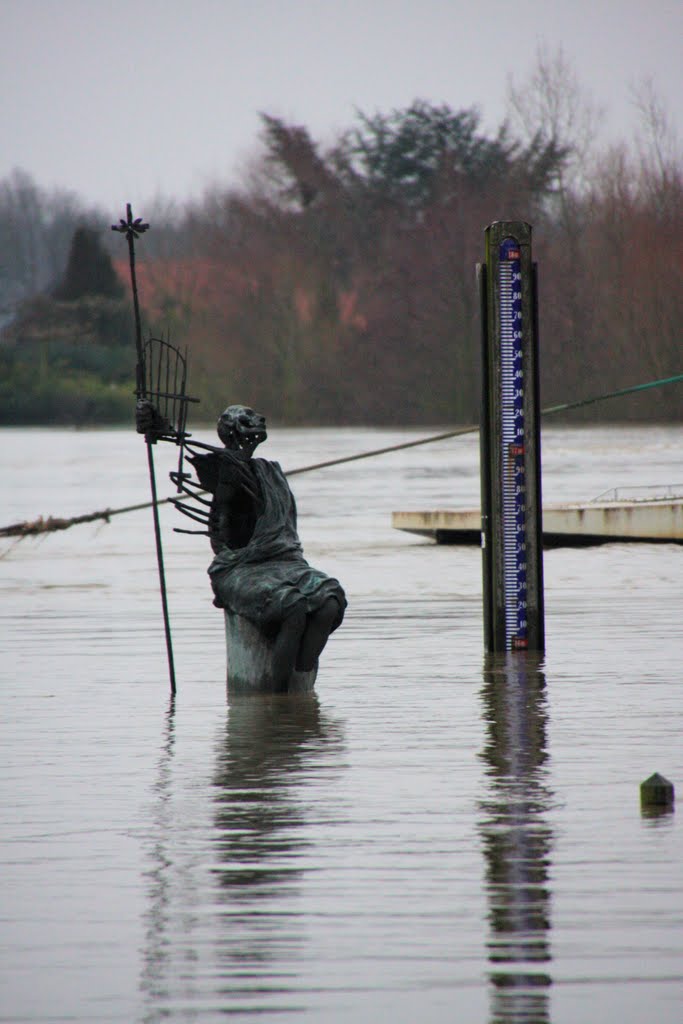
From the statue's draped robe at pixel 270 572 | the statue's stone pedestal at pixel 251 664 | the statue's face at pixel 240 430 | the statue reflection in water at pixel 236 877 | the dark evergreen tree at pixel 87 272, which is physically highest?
the dark evergreen tree at pixel 87 272

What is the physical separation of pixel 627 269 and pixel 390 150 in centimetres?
1219

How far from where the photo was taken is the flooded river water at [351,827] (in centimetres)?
552

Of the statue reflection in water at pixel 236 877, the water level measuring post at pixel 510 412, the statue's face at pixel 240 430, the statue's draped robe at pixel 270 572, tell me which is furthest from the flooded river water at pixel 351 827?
the statue's face at pixel 240 430

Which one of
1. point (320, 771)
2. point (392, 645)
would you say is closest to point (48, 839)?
point (320, 771)

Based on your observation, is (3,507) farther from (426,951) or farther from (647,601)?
(426,951)

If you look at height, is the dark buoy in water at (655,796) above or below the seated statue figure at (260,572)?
A: below

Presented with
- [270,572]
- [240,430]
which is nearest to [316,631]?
[270,572]

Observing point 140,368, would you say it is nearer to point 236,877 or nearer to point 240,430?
point 240,430

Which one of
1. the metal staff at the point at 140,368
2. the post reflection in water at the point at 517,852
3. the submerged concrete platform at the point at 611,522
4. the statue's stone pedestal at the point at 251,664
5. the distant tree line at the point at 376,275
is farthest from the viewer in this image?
the distant tree line at the point at 376,275

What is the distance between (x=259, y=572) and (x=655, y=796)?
11.2ft

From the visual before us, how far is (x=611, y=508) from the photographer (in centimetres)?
2289

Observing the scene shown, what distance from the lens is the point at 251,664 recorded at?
1083 centimetres

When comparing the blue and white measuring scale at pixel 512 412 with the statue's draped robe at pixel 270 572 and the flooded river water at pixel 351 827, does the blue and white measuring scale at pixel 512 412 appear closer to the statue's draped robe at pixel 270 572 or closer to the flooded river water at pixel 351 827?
the flooded river water at pixel 351 827

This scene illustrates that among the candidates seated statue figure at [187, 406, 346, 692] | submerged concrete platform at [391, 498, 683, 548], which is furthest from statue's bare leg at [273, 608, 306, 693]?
submerged concrete platform at [391, 498, 683, 548]
